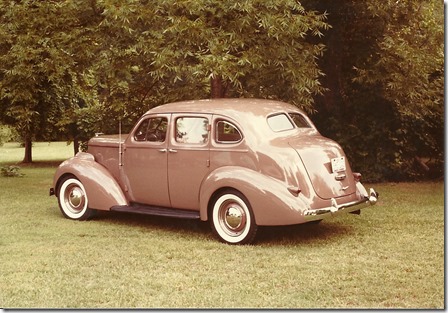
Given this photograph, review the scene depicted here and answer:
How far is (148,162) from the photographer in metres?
7.73

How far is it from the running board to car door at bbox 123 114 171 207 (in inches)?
3.0

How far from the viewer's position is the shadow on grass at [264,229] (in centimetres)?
708

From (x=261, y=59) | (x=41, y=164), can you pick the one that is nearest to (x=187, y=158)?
(x=261, y=59)

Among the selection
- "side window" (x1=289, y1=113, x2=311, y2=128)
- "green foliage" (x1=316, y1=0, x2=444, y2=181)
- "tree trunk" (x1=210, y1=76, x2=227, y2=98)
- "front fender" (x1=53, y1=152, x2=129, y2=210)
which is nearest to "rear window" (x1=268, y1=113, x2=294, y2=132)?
"side window" (x1=289, y1=113, x2=311, y2=128)

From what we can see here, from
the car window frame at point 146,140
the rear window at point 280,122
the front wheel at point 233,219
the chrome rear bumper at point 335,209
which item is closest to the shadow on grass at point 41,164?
the car window frame at point 146,140

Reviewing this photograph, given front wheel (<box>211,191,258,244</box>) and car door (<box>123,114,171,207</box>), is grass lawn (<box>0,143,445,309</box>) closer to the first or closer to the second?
front wheel (<box>211,191,258,244</box>)

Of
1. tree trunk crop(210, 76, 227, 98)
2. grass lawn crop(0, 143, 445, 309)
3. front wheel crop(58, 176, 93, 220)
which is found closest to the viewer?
grass lawn crop(0, 143, 445, 309)

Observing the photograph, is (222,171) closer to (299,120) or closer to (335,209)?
(335,209)

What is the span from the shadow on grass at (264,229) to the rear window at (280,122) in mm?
1178

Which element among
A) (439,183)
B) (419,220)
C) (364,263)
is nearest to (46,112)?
(439,183)

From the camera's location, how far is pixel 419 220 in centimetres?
801

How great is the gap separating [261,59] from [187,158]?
2188 millimetres

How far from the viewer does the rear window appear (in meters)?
7.30

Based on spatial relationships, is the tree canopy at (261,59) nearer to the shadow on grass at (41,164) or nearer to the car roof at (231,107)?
the car roof at (231,107)
